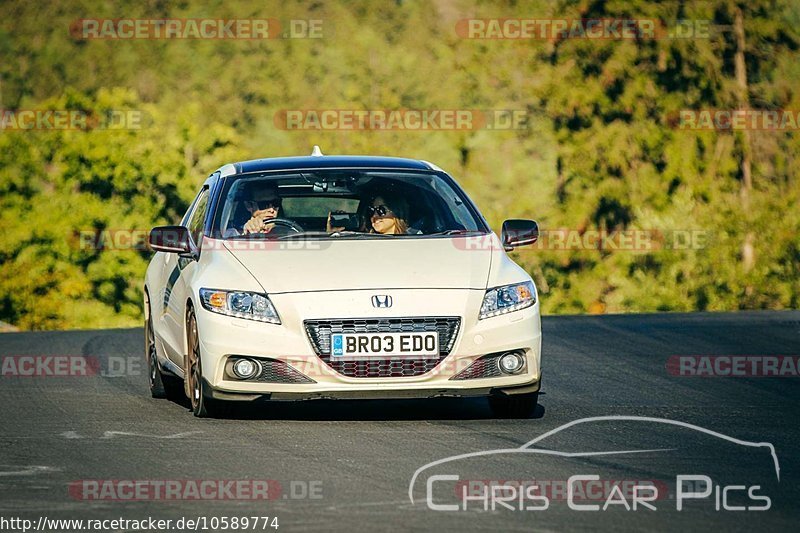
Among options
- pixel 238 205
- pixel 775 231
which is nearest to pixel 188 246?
pixel 238 205

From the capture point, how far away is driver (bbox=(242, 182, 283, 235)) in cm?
1116

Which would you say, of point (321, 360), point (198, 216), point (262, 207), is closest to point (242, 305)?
point (321, 360)

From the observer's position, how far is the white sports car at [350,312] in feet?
32.5

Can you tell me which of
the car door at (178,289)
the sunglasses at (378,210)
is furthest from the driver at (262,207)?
the sunglasses at (378,210)

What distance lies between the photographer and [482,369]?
10117 mm

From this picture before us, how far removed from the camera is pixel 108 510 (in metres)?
7.21

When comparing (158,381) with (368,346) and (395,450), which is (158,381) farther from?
(395,450)

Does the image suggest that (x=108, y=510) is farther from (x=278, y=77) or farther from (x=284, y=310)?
(x=278, y=77)

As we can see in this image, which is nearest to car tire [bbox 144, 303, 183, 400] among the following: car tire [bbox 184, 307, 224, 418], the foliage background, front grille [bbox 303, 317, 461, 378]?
car tire [bbox 184, 307, 224, 418]

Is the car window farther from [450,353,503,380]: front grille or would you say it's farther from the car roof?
[450,353,503,380]: front grille

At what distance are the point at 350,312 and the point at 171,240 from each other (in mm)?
1691

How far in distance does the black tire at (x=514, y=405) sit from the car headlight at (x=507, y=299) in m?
0.55

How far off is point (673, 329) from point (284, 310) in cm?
953

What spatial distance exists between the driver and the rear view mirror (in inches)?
15.1
